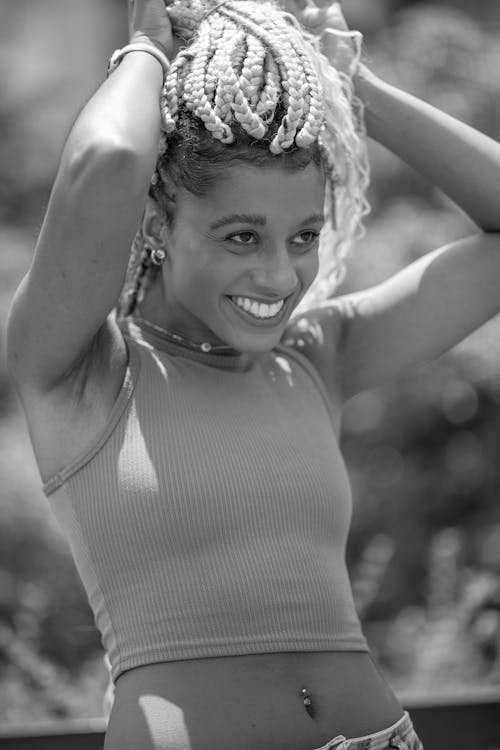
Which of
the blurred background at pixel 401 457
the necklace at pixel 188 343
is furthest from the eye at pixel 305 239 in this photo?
the blurred background at pixel 401 457

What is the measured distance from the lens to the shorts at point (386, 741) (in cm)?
188

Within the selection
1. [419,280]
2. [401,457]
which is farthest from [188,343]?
[401,457]

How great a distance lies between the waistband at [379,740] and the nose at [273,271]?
0.74m

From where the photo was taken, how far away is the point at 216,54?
6.49 feet

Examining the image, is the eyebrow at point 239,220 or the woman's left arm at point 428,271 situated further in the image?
the woman's left arm at point 428,271

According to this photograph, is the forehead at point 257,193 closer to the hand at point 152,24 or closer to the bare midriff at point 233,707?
the hand at point 152,24

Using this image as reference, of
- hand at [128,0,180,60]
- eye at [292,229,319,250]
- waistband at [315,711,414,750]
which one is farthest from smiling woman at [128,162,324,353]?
waistband at [315,711,414,750]

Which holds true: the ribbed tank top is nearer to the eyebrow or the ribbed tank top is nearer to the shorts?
the shorts

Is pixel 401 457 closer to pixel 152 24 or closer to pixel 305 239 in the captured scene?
pixel 305 239

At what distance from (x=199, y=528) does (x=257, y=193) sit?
56 centimetres

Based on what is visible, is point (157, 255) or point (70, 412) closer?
point (70, 412)

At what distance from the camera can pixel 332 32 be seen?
233cm

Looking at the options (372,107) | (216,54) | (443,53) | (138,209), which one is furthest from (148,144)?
(443,53)

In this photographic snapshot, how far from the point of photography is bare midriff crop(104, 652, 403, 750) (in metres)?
1.85
